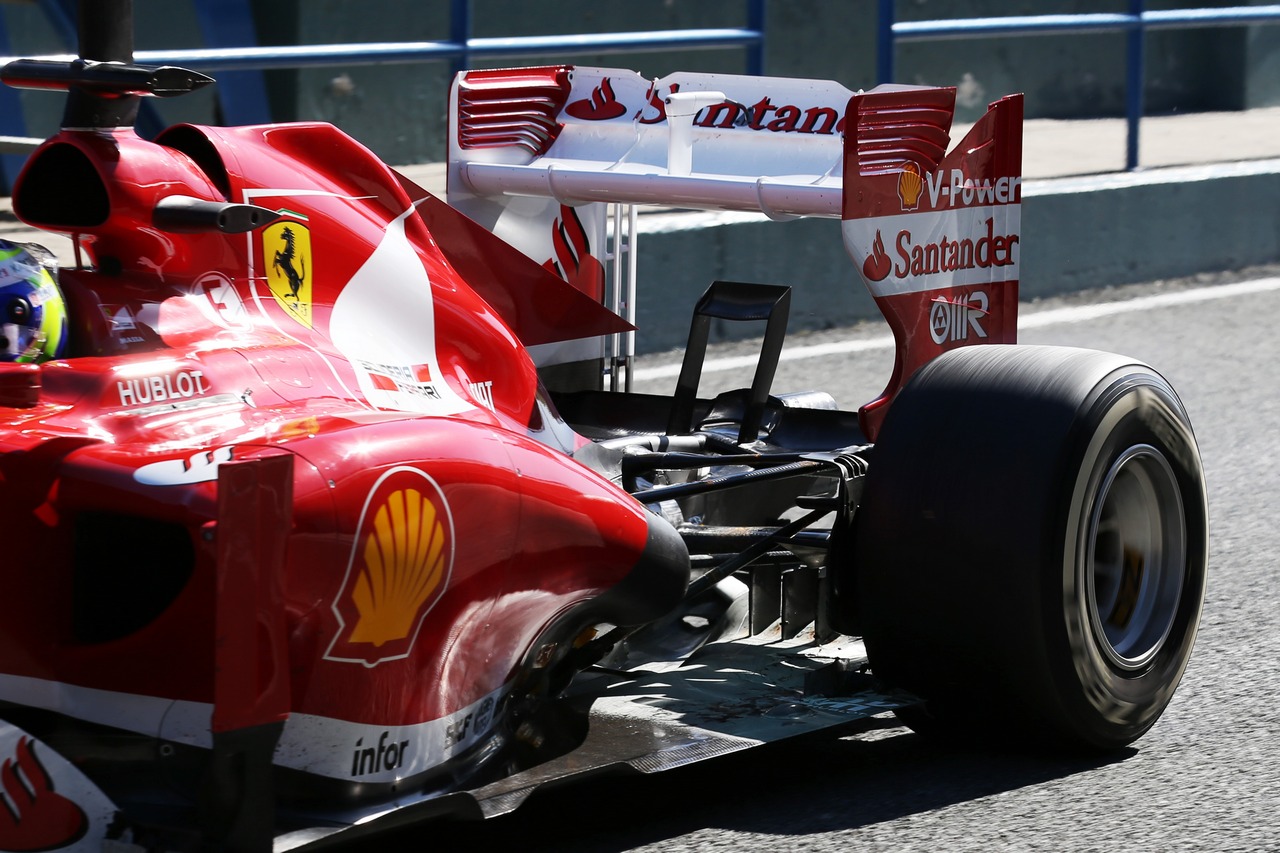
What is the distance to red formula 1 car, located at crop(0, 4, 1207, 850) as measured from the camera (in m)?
2.88

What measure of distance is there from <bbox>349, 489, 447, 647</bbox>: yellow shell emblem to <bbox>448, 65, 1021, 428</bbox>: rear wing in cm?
166

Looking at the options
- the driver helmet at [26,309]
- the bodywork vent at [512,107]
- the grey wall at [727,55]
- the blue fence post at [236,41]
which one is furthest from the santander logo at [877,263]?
the blue fence post at [236,41]

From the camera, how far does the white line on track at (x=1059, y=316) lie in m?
8.05

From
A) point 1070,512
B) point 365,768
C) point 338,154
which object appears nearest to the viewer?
point 365,768

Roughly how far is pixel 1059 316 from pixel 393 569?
273 inches

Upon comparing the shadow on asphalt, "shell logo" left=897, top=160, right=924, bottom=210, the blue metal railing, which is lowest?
the shadow on asphalt

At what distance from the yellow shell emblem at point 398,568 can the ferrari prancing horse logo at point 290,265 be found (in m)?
0.78

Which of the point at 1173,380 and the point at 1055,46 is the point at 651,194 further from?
the point at 1055,46

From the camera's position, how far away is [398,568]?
2977 millimetres

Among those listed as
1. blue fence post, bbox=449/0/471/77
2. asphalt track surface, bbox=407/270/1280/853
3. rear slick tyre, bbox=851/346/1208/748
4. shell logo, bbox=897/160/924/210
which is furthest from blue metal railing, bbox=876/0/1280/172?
rear slick tyre, bbox=851/346/1208/748

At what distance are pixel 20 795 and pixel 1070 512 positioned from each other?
2.00m

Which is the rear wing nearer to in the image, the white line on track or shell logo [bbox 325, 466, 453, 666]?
shell logo [bbox 325, 466, 453, 666]

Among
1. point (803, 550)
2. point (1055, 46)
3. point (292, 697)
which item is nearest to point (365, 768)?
point (292, 697)

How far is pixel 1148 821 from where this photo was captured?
3506 millimetres
